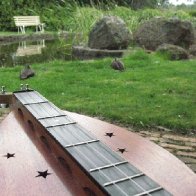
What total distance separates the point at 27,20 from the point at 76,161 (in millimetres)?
16382

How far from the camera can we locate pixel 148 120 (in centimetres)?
427

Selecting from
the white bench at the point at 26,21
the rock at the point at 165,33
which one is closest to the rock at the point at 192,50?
the rock at the point at 165,33

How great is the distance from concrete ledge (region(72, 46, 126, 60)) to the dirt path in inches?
220

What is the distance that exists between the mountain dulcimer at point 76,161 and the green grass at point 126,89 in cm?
188

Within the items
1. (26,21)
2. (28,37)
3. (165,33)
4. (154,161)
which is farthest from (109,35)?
(26,21)

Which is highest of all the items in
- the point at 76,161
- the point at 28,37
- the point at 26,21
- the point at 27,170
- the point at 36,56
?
the point at 76,161

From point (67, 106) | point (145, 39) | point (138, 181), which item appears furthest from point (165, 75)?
point (138, 181)

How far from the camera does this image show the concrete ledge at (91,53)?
9.46m

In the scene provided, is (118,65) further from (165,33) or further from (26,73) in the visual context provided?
(165,33)

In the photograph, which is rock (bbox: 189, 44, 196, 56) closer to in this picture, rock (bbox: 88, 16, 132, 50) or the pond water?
rock (bbox: 88, 16, 132, 50)

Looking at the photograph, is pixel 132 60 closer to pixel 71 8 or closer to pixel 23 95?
pixel 23 95

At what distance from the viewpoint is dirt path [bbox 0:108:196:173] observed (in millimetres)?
3410

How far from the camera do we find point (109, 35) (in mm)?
9664

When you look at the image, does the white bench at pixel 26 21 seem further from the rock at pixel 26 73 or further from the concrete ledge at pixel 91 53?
the rock at pixel 26 73
